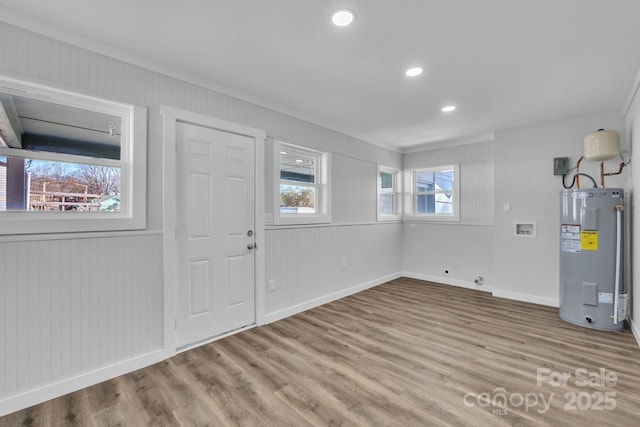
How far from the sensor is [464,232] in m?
5.09

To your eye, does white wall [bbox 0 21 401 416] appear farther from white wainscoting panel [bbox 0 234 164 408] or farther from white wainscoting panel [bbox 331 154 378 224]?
white wainscoting panel [bbox 331 154 378 224]

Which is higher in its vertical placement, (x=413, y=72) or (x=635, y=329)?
(x=413, y=72)

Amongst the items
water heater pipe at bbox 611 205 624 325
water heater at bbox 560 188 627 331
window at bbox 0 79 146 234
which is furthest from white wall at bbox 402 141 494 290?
window at bbox 0 79 146 234

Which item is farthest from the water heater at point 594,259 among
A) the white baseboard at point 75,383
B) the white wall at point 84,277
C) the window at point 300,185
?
the white baseboard at point 75,383

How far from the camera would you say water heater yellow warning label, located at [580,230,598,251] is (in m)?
3.26

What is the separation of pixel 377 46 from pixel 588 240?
3.23m

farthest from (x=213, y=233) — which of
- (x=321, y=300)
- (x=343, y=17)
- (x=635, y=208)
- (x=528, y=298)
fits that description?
(x=528, y=298)

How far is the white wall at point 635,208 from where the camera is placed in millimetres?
2863

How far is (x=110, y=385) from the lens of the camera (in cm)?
223

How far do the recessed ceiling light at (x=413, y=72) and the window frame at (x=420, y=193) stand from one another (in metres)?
2.93

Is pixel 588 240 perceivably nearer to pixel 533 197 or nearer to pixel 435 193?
pixel 533 197

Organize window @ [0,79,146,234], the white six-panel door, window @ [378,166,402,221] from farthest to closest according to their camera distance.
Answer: window @ [378,166,402,221] < the white six-panel door < window @ [0,79,146,234]

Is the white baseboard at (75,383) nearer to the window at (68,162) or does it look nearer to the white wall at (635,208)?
the window at (68,162)

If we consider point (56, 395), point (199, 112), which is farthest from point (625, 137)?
point (56, 395)
